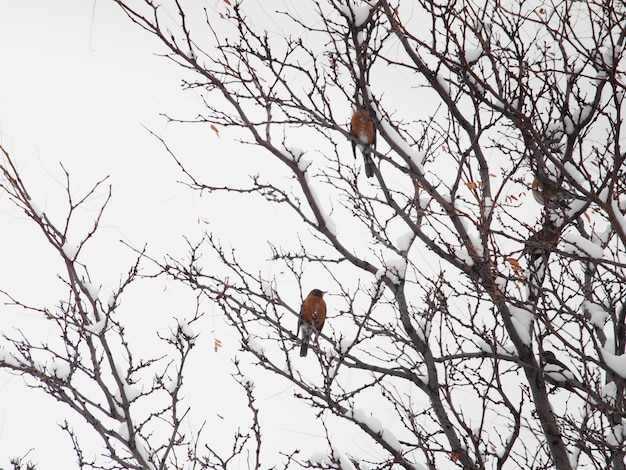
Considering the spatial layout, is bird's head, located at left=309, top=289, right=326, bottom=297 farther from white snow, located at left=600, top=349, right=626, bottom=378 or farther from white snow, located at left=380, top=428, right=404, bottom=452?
white snow, located at left=600, top=349, right=626, bottom=378

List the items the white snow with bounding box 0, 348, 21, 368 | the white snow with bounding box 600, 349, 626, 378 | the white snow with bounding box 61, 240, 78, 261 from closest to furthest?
the white snow with bounding box 61, 240, 78, 261 < the white snow with bounding box 600, 349, 626, 378 < the white snow with bounding box 0, 348, 21, 368

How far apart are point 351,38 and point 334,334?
241 centimetres

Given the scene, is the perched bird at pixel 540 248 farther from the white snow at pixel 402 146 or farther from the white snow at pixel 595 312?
the white snow at pixel 402 146

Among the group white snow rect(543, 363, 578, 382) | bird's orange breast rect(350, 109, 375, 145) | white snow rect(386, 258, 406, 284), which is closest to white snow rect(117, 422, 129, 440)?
white snow rect(386, 258, 406, 284)

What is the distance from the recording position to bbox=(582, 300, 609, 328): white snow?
438 centimetres

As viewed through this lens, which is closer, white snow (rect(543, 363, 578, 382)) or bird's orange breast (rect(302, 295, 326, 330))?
white snow (rect(543, 363, 578, 382))

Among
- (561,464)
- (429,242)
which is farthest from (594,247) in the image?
(561,464)

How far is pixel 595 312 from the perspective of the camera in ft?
14.5

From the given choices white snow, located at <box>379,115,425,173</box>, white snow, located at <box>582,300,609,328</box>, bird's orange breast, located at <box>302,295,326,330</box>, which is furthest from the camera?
bird's orange breast, located at <box>302,295,326,330</box>

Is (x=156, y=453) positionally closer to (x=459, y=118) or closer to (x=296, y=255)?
(x=296, y=255)

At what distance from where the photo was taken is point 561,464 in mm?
3824

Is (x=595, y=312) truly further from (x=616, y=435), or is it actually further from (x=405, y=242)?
(x=405, y=242)

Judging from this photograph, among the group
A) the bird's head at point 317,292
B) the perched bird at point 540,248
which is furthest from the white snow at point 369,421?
the bird's head at point 317,292

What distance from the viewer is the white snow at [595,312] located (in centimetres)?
438
